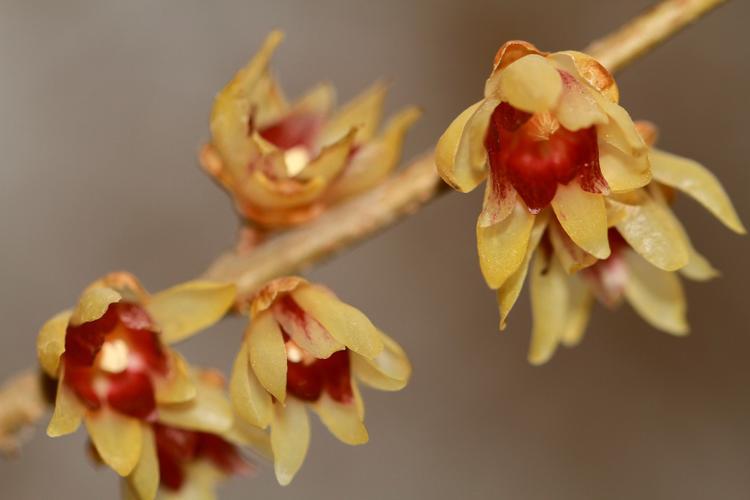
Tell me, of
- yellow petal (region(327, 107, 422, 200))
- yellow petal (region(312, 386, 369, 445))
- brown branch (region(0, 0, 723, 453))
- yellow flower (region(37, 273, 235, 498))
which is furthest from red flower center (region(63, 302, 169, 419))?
yellow petal (region(327, 107, 422, 200))

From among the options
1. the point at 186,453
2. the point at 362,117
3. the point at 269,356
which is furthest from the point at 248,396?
the point at 362,117

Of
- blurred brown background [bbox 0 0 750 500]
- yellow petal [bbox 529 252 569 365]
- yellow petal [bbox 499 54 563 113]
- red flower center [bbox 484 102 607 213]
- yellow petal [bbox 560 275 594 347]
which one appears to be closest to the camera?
yellow petal [bbox 499 54 563 113]

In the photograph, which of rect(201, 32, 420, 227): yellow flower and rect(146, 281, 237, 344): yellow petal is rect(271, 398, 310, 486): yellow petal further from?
rect(201, 32, 420, 227): yellow flower

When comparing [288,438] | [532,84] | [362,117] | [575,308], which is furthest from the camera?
[362,117]

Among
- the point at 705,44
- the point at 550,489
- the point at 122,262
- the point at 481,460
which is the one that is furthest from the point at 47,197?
the point at 705,44

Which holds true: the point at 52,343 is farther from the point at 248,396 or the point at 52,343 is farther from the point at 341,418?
the point at 341,418

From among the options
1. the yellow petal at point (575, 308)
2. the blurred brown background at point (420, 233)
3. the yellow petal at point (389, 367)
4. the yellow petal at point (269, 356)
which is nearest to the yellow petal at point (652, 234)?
the yellow petal at point (575, 308)

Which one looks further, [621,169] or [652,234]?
[652,234]

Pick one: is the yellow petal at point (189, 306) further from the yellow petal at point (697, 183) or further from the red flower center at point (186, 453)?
the yellow petal at point (697, 183)
